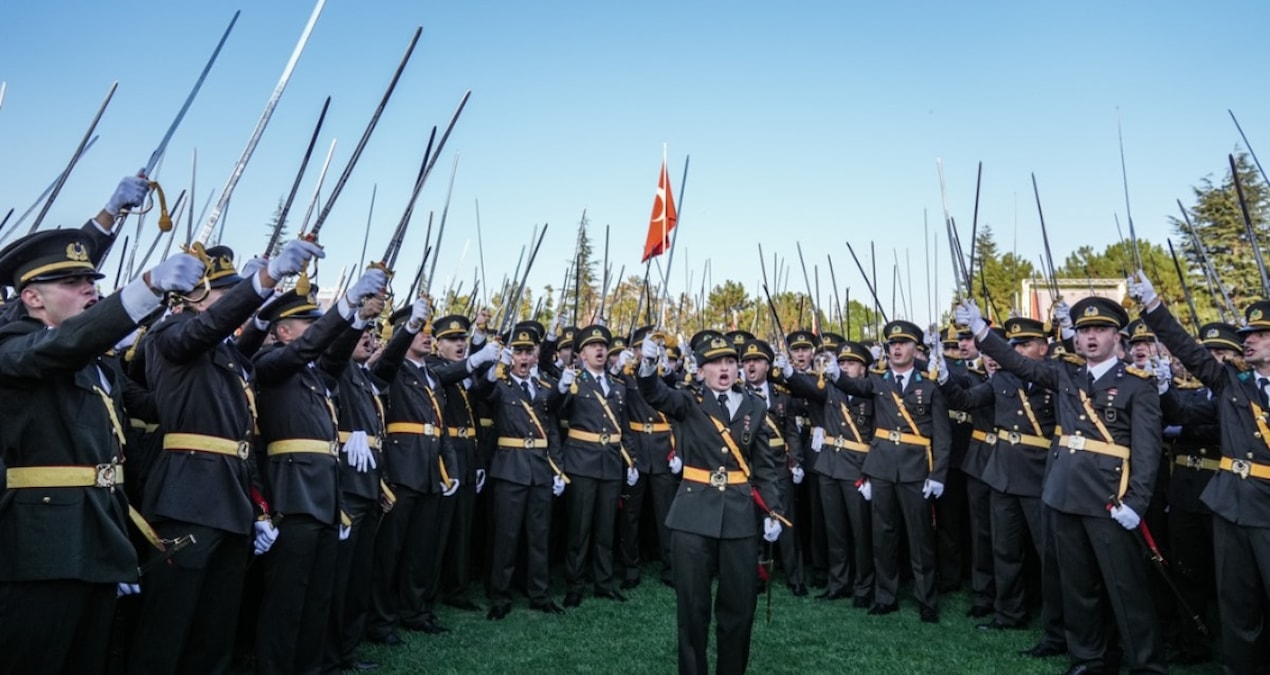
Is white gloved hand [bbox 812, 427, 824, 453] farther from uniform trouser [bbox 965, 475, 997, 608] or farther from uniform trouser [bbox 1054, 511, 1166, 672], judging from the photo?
uniform trouser [bbox 1054, 511, 1166, 672]

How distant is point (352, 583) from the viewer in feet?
21.2

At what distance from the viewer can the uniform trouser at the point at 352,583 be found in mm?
5957

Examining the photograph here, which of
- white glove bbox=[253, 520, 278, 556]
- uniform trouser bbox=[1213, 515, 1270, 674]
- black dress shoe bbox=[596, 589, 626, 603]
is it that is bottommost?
black dress shoe bbox=[596, 589, 626, 603]

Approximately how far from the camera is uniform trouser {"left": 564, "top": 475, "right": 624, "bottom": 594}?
883 cm

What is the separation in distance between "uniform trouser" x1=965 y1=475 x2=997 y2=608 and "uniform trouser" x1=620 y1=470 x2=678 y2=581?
331cm

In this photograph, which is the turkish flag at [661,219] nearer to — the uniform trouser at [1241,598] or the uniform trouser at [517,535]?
the uniform trouser at [517,535]

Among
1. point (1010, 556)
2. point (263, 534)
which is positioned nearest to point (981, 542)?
point (1010, 556)

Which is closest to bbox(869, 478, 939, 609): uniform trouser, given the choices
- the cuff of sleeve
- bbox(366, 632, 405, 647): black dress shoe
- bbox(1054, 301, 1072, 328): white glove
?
→ bbox(1054, 301, 1072, 328): white glove

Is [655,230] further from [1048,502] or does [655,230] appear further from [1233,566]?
[1233,566]

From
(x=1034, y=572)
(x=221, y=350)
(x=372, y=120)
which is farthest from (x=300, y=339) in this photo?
(x=1034, y=572)

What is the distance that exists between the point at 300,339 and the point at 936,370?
18.6 feet

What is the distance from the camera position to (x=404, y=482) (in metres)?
7.21

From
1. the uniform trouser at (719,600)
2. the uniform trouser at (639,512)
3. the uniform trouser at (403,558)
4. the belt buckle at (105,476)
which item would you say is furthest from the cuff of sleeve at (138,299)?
the uniform trouser at (639,512)

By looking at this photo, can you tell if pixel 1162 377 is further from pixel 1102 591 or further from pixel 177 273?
pixel 177 273
